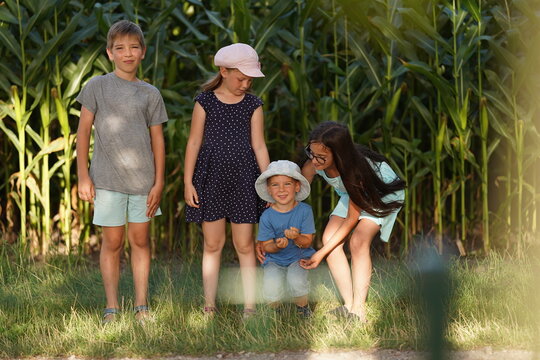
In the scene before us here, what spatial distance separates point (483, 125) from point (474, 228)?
47.7 inches

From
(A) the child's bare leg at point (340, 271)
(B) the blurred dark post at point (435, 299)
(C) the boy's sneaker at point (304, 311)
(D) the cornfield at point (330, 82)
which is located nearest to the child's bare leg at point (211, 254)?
(C) the boy's sneaker at point (304, 311)

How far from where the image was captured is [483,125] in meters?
4.95

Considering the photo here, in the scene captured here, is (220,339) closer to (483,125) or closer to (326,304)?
(326,304)

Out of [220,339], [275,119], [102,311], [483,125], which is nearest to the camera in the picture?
[220,339]

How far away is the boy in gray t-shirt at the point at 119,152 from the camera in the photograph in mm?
3504

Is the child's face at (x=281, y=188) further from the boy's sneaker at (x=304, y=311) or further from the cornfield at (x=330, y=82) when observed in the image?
the cornfield at (x=330, y=82)

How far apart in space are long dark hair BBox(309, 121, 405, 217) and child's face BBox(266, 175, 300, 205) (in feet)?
0.78

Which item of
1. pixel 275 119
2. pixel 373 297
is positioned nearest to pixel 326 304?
pixel 373 297

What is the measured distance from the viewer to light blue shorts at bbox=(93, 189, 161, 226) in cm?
351

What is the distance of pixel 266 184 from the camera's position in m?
3.64

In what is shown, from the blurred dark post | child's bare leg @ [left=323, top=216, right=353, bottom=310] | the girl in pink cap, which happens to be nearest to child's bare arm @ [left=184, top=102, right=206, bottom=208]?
the girl in pink cap

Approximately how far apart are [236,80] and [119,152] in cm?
68

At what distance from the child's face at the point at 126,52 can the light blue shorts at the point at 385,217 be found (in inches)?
50.6

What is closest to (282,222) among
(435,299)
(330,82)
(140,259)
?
(140,259)
